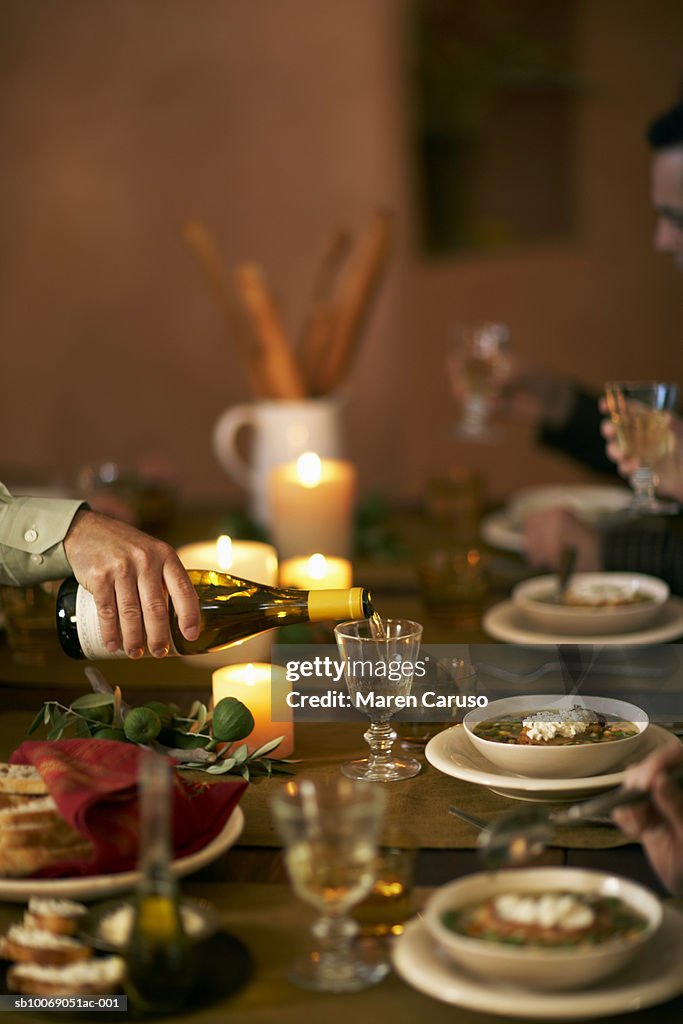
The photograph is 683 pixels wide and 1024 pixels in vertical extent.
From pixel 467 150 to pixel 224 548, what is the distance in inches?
124

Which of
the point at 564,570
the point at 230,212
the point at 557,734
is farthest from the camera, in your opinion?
the point at 230,212

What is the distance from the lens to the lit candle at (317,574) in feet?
6.11

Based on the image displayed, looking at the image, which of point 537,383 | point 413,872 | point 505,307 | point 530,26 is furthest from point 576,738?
point 530,26

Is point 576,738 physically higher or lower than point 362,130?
lower

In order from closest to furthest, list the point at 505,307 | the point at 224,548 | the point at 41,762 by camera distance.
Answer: the point at 41,762
the point at 224,548
the point at 505,307

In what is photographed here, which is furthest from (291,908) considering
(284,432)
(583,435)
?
(583,435)

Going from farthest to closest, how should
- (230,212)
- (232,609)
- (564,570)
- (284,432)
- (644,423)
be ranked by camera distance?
(230,212), (284,432), (564,570), (644,423), (232,609)

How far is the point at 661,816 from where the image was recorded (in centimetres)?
100

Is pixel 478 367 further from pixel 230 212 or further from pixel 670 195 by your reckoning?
pixel 230 212

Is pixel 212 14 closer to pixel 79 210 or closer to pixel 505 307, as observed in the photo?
pixel 79 210

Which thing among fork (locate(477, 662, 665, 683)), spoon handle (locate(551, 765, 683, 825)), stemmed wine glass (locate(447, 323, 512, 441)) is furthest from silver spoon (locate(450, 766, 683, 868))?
stemmed wine glass (locate(447, 323, 512, 441))

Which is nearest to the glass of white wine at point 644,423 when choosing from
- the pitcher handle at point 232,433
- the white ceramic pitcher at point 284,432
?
the white ceramic pitcher at point 284,432

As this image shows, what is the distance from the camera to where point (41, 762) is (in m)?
1.13

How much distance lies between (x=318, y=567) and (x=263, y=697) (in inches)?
19.4
